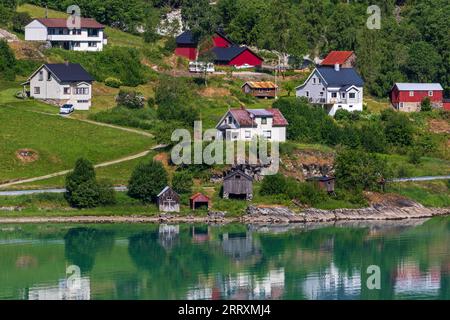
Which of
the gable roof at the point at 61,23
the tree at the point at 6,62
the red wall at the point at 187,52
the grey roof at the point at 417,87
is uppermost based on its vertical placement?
the gable roof at the point at 61,23

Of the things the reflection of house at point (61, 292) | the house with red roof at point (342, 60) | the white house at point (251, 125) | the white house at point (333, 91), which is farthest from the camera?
the house with red roof at point (342, 60)

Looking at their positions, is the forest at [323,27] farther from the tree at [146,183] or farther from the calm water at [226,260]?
the tree at [146,183]

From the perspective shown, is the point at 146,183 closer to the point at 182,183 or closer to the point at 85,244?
the point at 182,183

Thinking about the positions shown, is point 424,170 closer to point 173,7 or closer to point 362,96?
point 362,96

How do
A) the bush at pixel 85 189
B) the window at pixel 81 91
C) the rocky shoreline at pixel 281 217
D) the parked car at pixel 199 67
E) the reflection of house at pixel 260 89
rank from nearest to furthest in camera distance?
the rocky shoreline at pixel 281 217 < the bush at pixel 85 189 < the window at pixel 81 91 < the reflection of house at pixel 260 89 < the parked car at pixel 199 67

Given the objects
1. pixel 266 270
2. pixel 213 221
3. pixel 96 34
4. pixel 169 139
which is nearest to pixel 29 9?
pixel 96 34

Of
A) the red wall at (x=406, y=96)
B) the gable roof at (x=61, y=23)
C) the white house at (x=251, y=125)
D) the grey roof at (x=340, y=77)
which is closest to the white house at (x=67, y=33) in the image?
the gable roof at (x=61, y=23)

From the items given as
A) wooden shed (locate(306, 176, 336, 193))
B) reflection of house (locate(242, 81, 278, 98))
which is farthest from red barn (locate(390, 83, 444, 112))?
wooden shed (locate(306, 176, 336, 193))

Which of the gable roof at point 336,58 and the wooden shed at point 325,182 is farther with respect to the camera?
the gable roof at point 336,58

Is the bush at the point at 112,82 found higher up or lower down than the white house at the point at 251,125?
higher up
